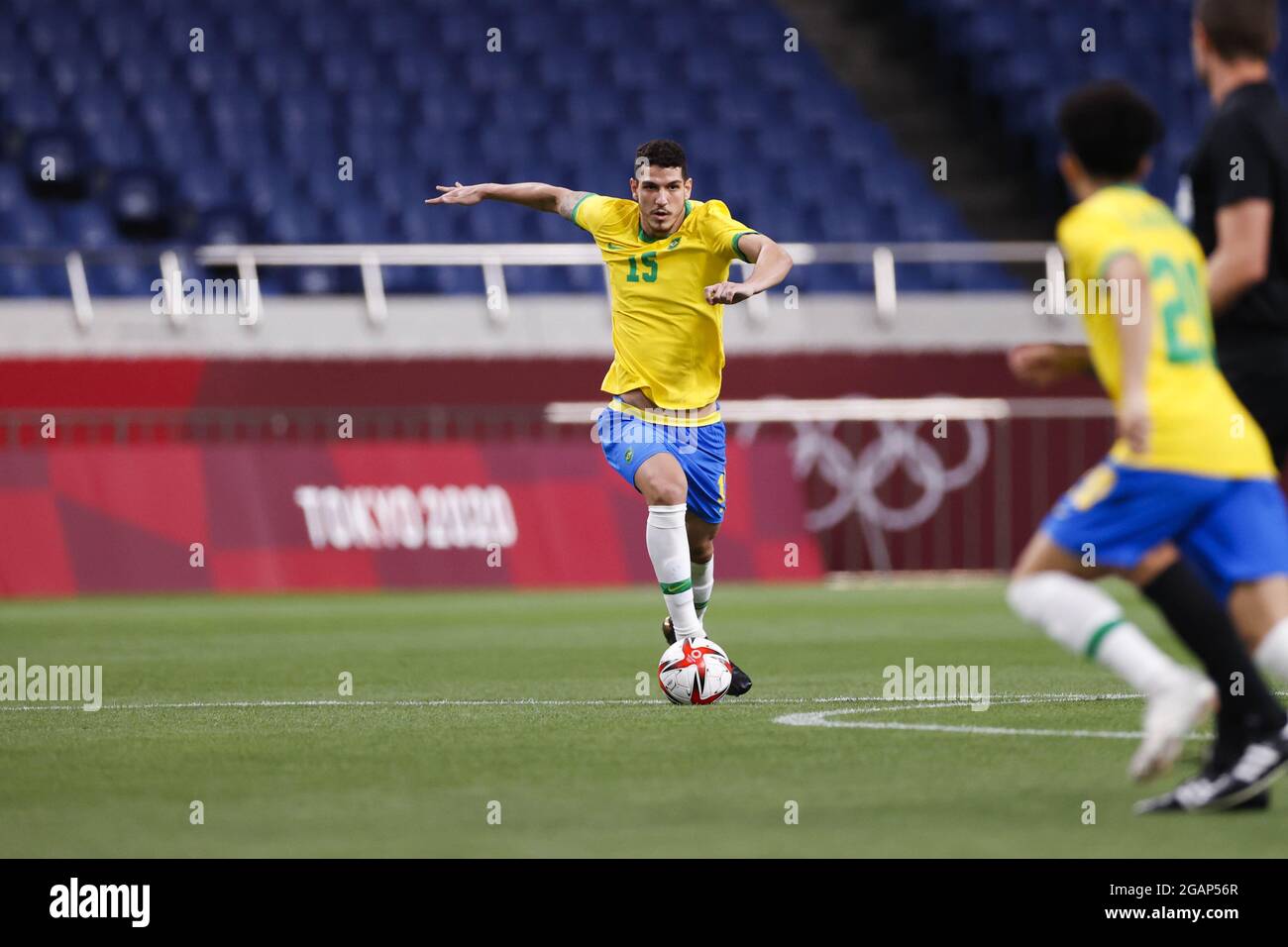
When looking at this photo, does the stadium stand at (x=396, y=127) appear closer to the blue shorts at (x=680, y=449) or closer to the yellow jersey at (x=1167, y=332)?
the blue shorts at (x=680, y=449)

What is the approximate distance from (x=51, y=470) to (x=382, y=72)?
7535mm

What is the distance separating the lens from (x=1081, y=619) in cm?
563

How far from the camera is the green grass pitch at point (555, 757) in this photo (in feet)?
17.8

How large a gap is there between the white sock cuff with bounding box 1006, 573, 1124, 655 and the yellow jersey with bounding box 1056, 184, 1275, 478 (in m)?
0.38

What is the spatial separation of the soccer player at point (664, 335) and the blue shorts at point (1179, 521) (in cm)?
378

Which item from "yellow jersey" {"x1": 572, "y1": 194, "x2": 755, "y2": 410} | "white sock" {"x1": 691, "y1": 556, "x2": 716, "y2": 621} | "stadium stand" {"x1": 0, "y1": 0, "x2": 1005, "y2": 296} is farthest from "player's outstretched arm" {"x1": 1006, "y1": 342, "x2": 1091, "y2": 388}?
"stadium stand" {"x1": 0, "y1": 0, "x2": 1005, "y2": 296}

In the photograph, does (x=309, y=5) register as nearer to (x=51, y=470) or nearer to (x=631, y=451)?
(x=51, y=470)

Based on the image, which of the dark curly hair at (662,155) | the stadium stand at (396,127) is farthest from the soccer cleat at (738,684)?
the stadium stand at (396,127)

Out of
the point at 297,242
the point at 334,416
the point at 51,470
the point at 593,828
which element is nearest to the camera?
the point at 593,828

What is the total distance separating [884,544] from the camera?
1911cm

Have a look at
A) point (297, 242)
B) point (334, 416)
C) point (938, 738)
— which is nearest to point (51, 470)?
point (334, 416)

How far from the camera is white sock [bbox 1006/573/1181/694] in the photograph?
5.59 meters

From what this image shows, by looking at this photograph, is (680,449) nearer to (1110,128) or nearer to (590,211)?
(590,211)

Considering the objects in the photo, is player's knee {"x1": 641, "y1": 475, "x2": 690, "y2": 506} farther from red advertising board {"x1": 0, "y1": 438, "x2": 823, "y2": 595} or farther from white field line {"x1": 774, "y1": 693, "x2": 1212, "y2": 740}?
red advertising board {"x1": 0, "y1": 438, "x2": 823, "y2": 595}
